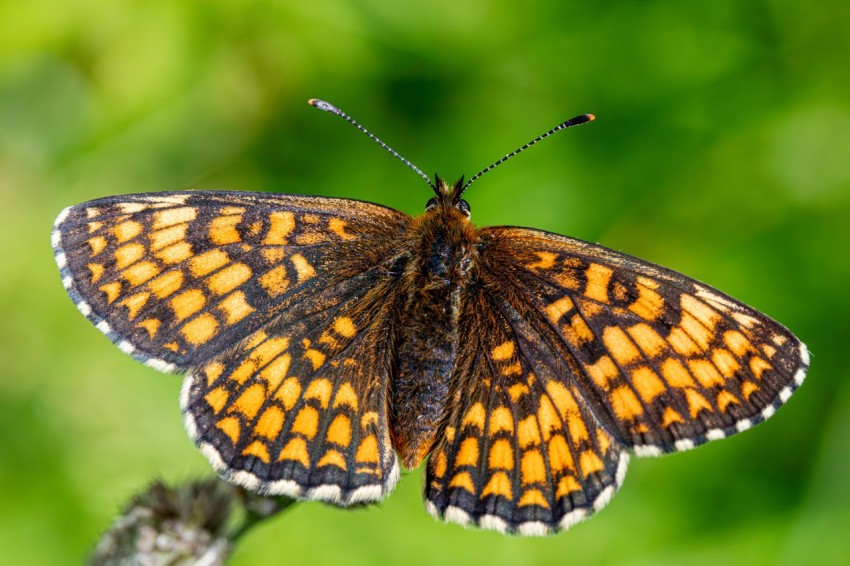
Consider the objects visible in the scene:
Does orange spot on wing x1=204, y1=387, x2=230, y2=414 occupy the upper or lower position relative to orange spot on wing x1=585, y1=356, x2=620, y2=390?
lower

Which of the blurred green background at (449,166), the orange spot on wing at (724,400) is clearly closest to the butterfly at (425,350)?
the orange spot on wing at (724,400)

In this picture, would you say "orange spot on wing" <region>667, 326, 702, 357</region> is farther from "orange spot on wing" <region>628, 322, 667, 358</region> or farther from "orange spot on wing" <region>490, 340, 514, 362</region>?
"orange spot on wing" <region>490, 340, 514, 362</region>

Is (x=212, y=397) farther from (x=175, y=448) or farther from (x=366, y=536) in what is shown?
(x=175, y=448)

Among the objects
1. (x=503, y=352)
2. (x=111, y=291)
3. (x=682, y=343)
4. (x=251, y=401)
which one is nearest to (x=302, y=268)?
(x=251, y=401)

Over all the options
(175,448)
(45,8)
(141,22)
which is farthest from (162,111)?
(175,448)

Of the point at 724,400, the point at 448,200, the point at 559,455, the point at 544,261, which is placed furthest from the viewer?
the point at 448,200

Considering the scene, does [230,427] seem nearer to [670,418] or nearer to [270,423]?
[270,423]

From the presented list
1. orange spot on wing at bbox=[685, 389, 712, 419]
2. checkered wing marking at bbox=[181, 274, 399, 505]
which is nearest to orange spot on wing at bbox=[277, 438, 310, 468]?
checkered wing marking at bbox=[181, 274, 399, 505]

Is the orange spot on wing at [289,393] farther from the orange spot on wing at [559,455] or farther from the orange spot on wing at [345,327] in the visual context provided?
the orange spot on wing at [559,455]
